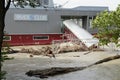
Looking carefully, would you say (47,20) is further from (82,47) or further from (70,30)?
(82,47)

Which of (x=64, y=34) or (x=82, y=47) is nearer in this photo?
(x=82, y=47)

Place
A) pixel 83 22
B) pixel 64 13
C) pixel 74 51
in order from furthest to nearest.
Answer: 1. pixel 83 22
2. pixel 64 13
3. pixel 74 51

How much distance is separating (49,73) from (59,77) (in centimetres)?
64

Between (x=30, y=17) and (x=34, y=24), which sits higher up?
(x=30, y=17)

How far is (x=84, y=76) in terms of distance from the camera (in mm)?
19031

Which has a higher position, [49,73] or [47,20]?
[49,73]

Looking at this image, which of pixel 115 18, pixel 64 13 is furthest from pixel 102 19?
pixel 64 13

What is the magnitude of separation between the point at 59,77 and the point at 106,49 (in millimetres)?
22930

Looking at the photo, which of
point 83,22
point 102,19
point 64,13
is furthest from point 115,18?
point 83,22

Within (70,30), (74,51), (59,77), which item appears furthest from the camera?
(70,30)

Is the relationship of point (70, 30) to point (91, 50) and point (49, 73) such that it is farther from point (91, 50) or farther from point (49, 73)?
point (49, 73)

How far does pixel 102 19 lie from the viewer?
25125 millimetres

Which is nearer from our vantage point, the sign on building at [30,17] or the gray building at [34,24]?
the gray building at [34,24]

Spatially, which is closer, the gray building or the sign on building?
the gray building
